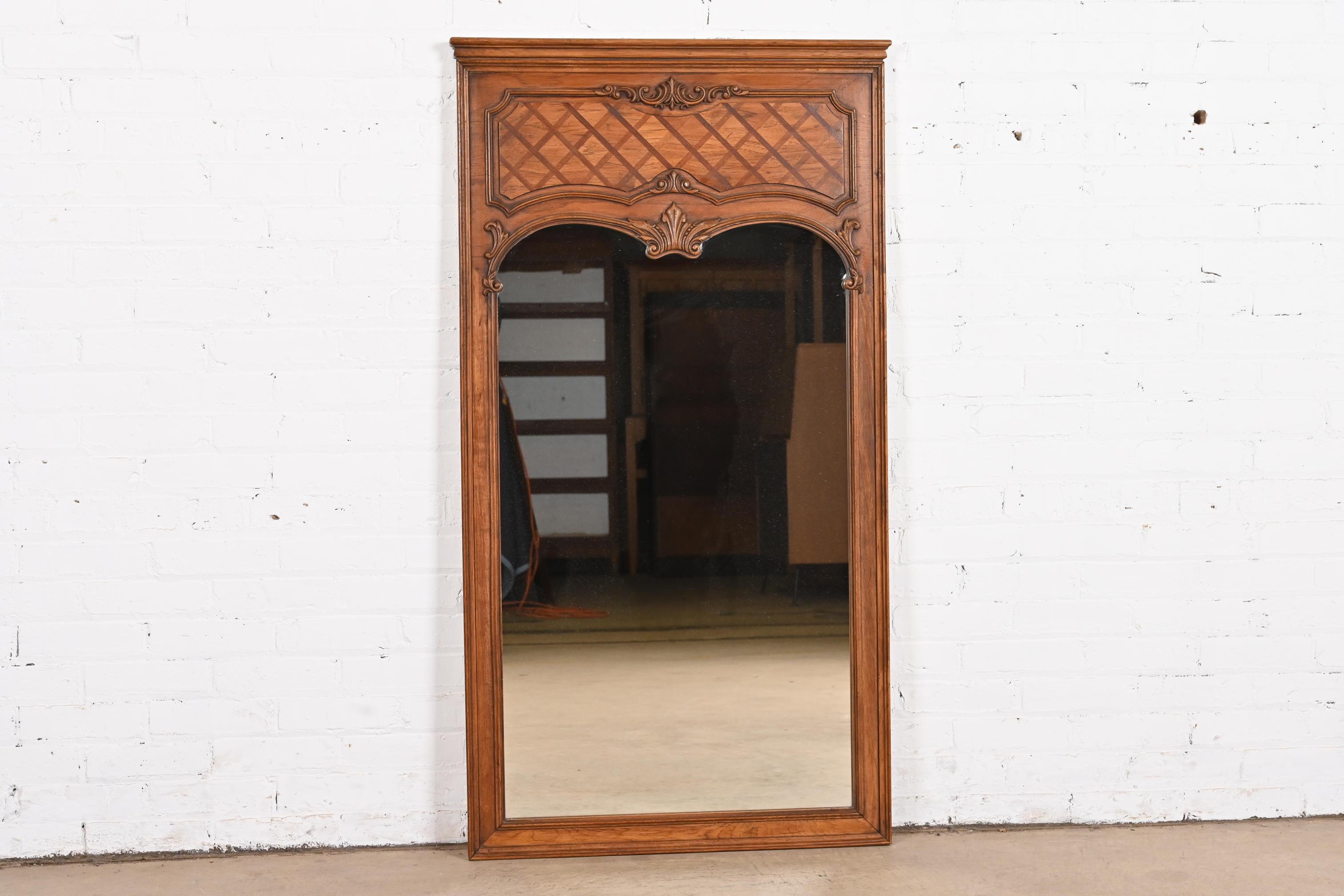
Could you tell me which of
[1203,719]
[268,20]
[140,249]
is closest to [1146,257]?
[1203,719]

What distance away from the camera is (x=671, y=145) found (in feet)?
8.53

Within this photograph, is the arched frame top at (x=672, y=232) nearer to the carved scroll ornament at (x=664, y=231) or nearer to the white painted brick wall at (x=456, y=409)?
the carved scroll ornament at (x=664, y=231)

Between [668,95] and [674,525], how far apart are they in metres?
0.98

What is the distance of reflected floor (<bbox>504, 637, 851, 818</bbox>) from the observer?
260 centimetres

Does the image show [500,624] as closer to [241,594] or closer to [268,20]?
[241,594]

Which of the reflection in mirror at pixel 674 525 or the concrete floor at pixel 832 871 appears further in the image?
the reflection in mirror at pixel 674 525

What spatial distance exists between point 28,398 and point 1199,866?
277 centimetres

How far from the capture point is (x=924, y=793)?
269 centimetres

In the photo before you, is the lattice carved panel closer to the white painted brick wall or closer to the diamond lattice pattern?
the diamond lattice pattern

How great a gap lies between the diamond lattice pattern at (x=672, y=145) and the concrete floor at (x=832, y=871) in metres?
1.50

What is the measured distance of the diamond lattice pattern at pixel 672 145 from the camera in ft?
8.46

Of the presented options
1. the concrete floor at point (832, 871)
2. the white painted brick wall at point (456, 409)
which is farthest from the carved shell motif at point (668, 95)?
the concrete floor at point (832, 871)

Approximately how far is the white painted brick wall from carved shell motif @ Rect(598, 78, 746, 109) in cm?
13

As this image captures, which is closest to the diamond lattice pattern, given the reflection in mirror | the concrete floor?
the reflection in mirror
